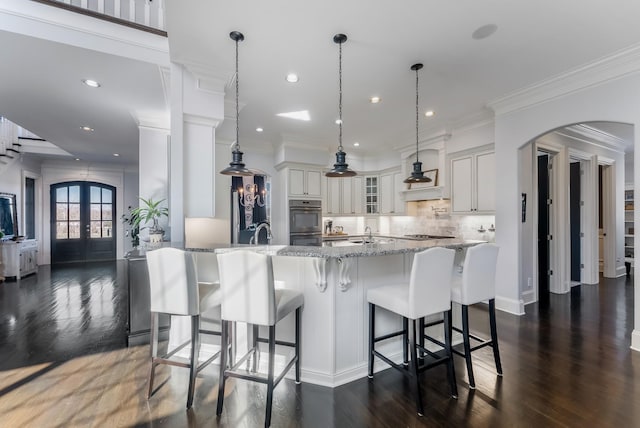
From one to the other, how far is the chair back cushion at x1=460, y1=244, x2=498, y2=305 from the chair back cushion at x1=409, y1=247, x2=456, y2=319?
7.8 inches

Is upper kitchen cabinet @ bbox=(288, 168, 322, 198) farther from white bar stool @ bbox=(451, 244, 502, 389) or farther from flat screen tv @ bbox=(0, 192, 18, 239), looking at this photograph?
flat screen tv @ bbox=(0, 192, 18, 239)

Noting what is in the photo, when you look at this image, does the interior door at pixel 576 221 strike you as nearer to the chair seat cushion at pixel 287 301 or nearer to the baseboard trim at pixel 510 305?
the baseboard trim at pixel 510 305

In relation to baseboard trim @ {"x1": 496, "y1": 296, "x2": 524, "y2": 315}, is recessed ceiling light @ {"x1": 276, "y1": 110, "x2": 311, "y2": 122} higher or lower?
higher

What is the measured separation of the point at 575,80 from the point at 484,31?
1.58 meters

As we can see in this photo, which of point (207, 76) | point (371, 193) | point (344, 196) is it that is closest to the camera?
point (207, 76)

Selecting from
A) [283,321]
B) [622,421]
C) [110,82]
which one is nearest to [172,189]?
→ [110,82]

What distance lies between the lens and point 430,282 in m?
1.93

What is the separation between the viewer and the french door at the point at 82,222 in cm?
756

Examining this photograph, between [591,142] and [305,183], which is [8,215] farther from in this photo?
[591,142]

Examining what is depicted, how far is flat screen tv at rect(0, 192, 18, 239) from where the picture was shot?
5.81 meters

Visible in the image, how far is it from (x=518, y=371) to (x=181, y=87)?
4040 mm

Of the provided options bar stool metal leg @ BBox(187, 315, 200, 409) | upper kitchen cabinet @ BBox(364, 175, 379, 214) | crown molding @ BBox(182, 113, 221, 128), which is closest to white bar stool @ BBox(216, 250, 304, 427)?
bar stool metal leg @ BBox(187, 315, 200, 409)

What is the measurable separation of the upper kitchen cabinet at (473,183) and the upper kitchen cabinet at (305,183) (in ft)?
8.37

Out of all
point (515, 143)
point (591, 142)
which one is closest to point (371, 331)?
point (515, 143)
